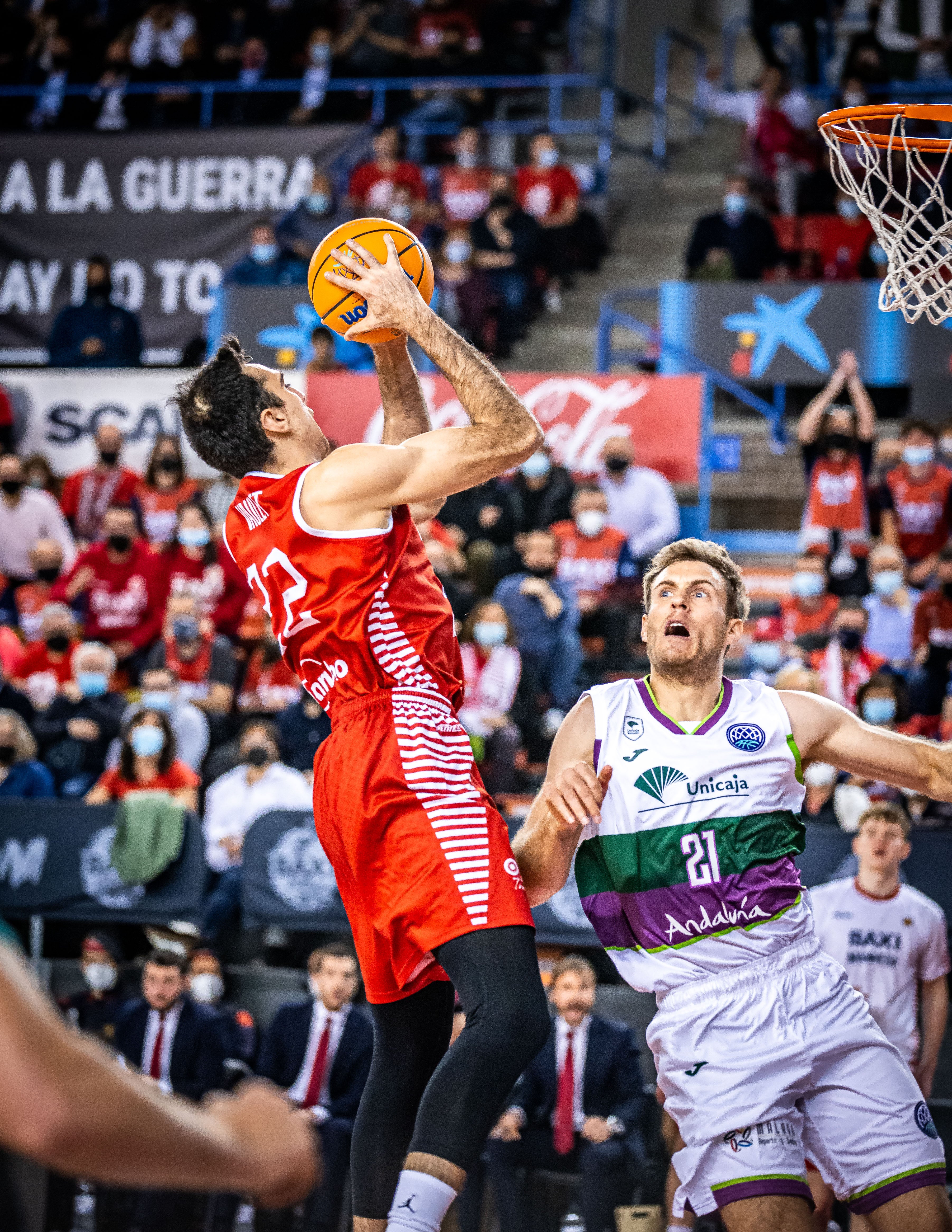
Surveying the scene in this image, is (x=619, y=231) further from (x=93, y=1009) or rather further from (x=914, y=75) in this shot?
(x=93, y=1009)

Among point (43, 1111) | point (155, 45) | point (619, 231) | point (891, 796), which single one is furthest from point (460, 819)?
point (155, 45)

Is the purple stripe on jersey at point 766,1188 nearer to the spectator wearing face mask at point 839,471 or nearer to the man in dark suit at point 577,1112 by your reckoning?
the man in dark suit at point 577,1112

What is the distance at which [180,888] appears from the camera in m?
9.71

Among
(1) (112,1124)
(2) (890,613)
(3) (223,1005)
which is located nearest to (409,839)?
(1) (112,1124)

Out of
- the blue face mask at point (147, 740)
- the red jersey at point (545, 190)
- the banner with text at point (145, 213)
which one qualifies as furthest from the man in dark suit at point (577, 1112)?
the banner with text at point (145, 213)

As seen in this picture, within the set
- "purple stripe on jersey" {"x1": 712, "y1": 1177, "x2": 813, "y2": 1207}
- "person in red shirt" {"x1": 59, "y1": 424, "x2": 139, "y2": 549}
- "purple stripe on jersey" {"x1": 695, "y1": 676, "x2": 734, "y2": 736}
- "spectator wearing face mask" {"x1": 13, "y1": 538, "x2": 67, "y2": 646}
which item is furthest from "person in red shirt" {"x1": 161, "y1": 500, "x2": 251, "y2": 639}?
"purple stripe on jersey" {"x1": 712, "y1": 1177, "x2": 813, "y2": 1207}

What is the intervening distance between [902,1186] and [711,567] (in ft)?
6.17

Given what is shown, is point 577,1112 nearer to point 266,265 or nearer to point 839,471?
point 839,471

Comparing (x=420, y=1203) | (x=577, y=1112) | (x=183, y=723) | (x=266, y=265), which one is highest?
(x=266, y=265)

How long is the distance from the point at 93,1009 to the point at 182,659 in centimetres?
323

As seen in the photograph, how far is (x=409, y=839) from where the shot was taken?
4035 millimetres

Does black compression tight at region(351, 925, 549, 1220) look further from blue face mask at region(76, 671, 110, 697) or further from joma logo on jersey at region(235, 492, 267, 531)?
blue face mask at region(76, 671, 110, 697)

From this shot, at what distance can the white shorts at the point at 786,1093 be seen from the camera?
414 cm

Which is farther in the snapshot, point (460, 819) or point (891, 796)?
point (891, 796)
